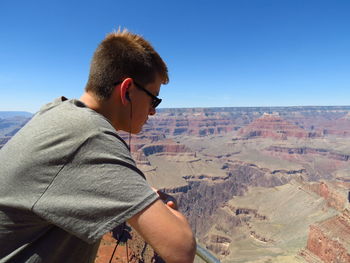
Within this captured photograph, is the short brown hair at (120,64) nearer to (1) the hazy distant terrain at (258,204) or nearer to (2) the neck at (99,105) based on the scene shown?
(2) the neck at (99,105)

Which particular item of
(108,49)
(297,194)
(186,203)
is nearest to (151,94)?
(108,49)

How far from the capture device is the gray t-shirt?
143cm

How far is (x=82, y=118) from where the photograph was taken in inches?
62.5

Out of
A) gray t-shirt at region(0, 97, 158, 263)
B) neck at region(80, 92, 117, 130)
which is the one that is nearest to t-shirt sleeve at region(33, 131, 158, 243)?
gray t-shirt at region(0, 97, 158, 263)

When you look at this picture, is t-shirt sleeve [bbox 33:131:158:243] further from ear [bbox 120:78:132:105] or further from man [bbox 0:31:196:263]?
ear [bbox 120:78:132:105]

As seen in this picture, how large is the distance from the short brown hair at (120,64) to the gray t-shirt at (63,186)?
0.31m

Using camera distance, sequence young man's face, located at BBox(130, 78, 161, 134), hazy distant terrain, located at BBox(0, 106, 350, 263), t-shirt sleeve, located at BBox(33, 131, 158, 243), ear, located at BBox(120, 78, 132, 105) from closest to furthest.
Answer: t-shirt sleeve, located at BBox(33, 131, 158, 243), ear, located at BBox(120, 78, 132, 105), young man's face, located at BBox(130, 78, 161, 134), hazy distant terrain, located at BBox(0, 106, 350, 263)

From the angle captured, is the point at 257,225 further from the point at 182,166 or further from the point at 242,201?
the point at 182,166

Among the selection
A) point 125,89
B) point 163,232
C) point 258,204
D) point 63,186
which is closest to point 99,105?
point 125,89

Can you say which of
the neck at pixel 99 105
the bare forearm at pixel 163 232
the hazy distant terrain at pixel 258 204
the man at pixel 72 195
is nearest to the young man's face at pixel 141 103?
A: the neck at pixel 99 105

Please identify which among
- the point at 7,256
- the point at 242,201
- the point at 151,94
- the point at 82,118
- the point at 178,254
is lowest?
the point at 242,201

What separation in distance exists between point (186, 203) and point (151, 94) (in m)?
124

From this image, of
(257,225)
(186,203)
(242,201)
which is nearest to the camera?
(257,225)

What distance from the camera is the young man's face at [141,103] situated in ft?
6.45
